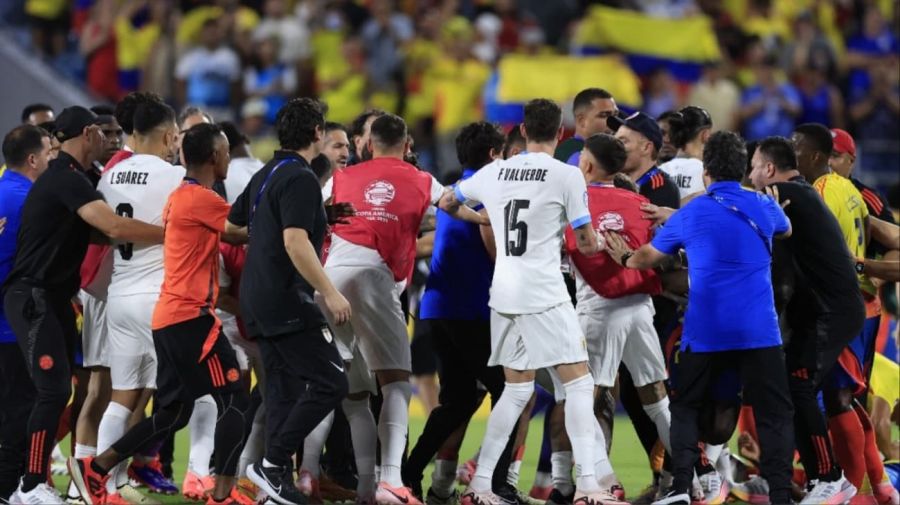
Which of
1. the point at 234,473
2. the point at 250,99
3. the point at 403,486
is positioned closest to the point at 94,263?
the point at 234,473

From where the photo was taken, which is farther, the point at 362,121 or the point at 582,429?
the point at 362,121

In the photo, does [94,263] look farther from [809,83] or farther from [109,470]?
[809,83]

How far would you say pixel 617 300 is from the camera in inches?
372

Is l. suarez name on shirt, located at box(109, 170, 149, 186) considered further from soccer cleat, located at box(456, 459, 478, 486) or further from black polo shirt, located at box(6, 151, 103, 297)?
soccer cleat, located at box(456, 459, 478, 486)

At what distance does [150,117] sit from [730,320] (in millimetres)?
3722

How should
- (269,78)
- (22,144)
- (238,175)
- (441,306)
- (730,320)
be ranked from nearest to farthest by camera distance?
(730,320), (441,306), (22,144), (238,175), (269,78)

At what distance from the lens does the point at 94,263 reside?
9.88 meters

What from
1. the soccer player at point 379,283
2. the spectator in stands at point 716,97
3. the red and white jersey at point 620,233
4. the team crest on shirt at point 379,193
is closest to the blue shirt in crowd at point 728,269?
the red and white jersey at point 620,233

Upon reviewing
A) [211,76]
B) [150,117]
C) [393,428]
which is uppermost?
[211,76]

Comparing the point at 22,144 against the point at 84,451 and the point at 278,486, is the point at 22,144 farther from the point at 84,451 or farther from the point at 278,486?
the point at 278,486

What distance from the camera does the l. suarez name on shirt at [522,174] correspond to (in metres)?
8.97

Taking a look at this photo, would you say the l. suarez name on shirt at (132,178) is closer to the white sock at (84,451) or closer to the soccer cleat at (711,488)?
the white sock at (84,451)

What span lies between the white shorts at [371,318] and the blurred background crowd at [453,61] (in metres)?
8.00

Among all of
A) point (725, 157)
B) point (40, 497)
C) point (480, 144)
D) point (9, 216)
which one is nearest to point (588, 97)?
point (480, 144)
